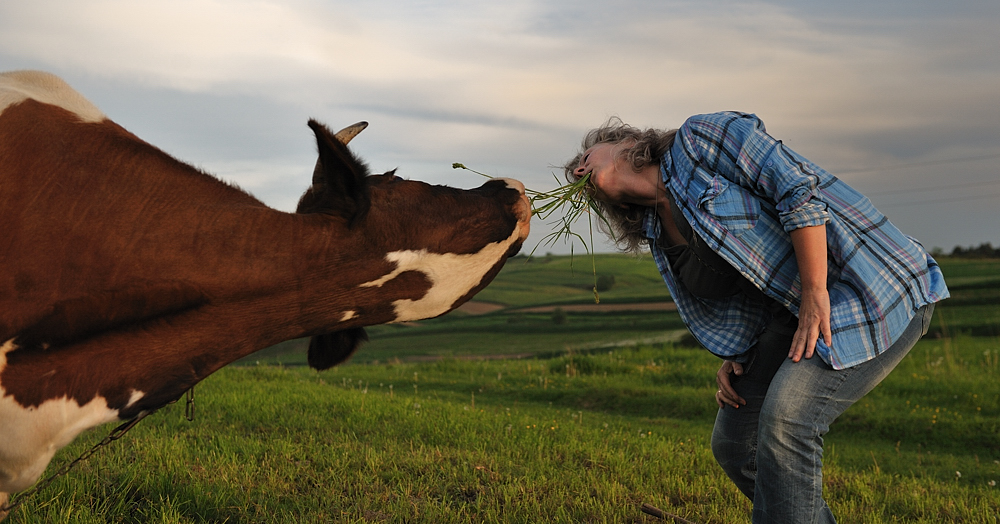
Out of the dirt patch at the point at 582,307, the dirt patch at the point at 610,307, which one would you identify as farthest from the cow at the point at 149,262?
the dirt patch at the point at 610,307

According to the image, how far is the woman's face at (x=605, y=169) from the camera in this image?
3.88 meters

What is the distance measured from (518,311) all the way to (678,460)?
31.2m

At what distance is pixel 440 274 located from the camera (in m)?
2.56

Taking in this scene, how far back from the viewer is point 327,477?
5324 millimetres

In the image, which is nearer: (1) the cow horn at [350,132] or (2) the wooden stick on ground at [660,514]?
(1) the cow horn at [350,132]

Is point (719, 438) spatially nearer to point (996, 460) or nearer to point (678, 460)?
point (678, 460)

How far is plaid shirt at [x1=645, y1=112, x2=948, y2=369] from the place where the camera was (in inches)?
130

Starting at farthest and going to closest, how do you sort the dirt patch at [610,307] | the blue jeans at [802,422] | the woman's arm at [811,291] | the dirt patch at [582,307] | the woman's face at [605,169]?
the dirt patch at [610,307]
the dirt patch at [582,307]
the woman's face at [605,169]
the blue jeans at [802,422]
the woman's arm at [811,291]

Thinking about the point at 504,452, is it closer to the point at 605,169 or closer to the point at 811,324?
the point at 605,169

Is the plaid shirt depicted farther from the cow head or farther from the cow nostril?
the cow head

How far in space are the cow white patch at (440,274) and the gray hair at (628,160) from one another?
56.2 inches

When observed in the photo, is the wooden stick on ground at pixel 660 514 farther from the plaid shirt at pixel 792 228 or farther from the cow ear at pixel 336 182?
the cow ear at pixel 336 182

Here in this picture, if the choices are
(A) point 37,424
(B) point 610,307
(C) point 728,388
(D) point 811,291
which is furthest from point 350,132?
(B) point 610,307

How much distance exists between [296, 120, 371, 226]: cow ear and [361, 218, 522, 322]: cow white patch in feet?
0.66
